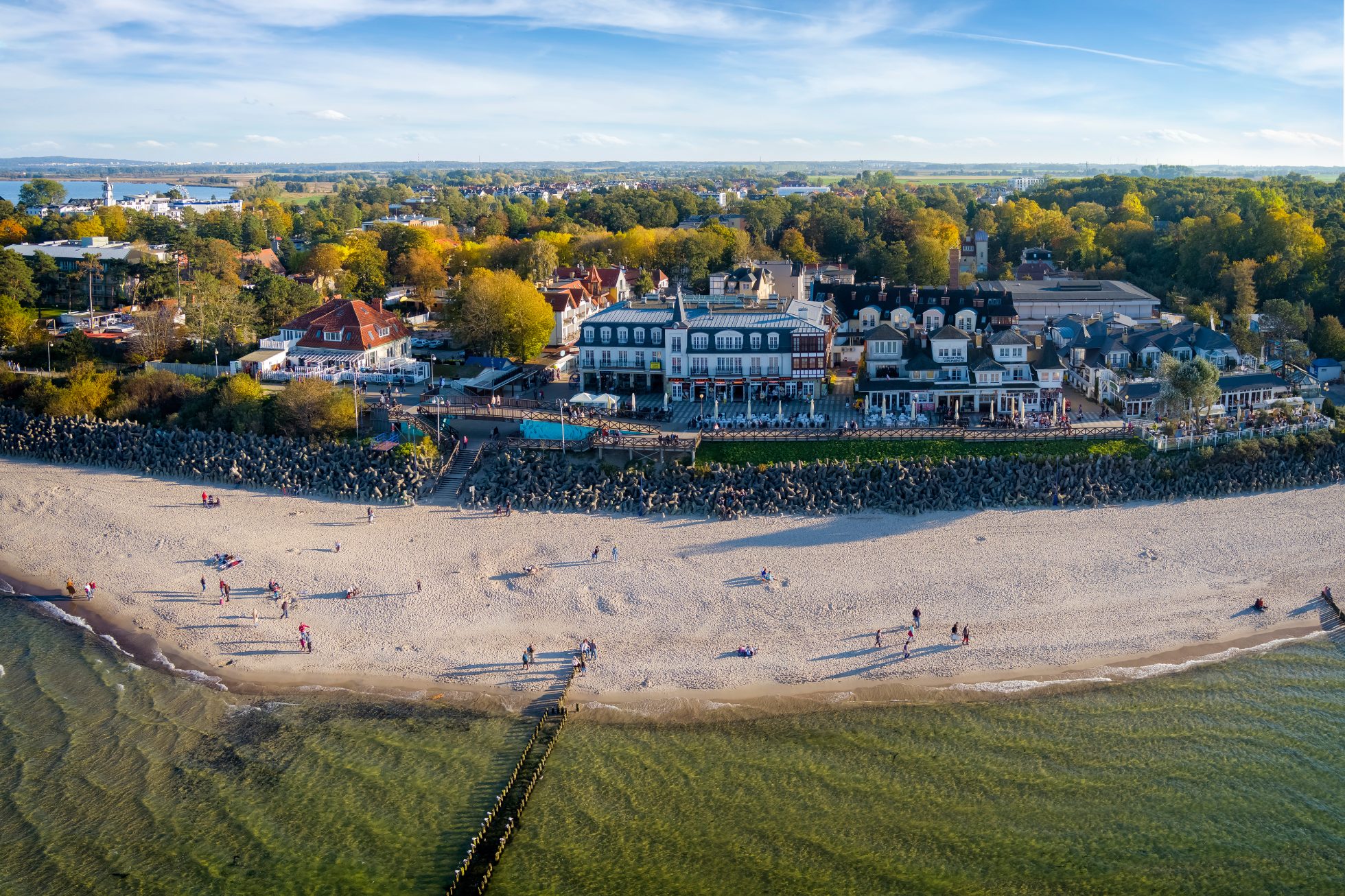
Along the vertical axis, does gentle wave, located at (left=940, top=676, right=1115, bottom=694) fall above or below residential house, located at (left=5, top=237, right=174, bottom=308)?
below

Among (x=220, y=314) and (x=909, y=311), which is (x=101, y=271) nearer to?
(x=220, y=314)

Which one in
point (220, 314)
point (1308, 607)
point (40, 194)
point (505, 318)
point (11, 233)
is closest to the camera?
point (1308, 607)

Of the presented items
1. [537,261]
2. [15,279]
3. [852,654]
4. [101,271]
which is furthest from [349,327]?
[852,654]

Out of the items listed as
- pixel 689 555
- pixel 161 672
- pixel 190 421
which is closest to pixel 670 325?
pixel 689 555

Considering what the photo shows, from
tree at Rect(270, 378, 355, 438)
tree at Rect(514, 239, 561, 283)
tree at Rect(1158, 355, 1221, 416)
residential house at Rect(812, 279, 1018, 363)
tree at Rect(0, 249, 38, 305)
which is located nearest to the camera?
tree at Rect(1158, 355, 1221, 416)

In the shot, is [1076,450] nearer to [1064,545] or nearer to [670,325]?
[1064,545]

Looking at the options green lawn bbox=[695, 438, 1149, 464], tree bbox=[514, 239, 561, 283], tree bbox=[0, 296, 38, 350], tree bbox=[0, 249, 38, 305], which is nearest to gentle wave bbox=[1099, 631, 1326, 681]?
green lawn bbox=[695, 438, 1149, 464]

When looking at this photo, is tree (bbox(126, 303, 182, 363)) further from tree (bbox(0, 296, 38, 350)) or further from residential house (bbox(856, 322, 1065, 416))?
residential house (bbox(856, 322, 1065, 416))
